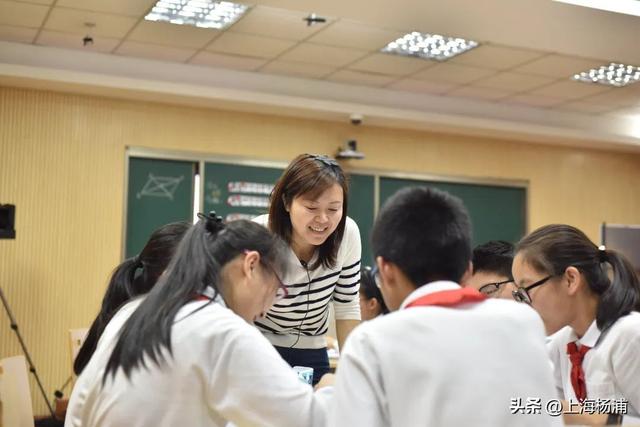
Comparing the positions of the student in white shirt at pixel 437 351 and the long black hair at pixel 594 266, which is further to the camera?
the long black hair at pixel 594 266

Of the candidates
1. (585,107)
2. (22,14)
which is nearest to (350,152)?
(585,107)

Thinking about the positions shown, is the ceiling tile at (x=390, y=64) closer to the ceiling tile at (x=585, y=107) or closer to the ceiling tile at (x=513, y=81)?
the ceiling tile at (x=513, y=81)

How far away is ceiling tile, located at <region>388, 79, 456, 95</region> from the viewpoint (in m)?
7.19

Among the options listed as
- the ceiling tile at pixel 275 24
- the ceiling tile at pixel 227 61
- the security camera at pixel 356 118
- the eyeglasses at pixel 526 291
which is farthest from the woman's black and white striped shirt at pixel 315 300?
the security camera at pixel 356 118

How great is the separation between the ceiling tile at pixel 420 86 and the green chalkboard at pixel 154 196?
6.39 feet

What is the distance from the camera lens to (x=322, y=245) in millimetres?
2783

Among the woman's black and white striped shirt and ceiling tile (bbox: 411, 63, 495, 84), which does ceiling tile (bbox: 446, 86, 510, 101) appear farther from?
the woman's black and white striped shirt

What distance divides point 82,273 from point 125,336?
17.1ft

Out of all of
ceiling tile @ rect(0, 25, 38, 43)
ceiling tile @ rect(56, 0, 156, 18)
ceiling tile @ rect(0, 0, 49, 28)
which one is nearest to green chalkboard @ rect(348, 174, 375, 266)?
ceiling tile @ rect(56, 0, 156, 18)

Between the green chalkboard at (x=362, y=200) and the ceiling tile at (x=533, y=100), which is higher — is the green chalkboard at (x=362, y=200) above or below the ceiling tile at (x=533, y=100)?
below

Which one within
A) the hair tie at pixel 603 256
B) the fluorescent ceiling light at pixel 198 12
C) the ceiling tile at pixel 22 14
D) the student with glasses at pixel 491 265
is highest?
the fluorescent ceiling light at pixel 198 12

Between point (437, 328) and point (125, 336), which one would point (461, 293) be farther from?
point (125, 336)

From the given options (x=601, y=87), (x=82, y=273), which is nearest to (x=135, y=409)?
(x=82, y=273)

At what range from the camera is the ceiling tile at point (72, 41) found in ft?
19.4
